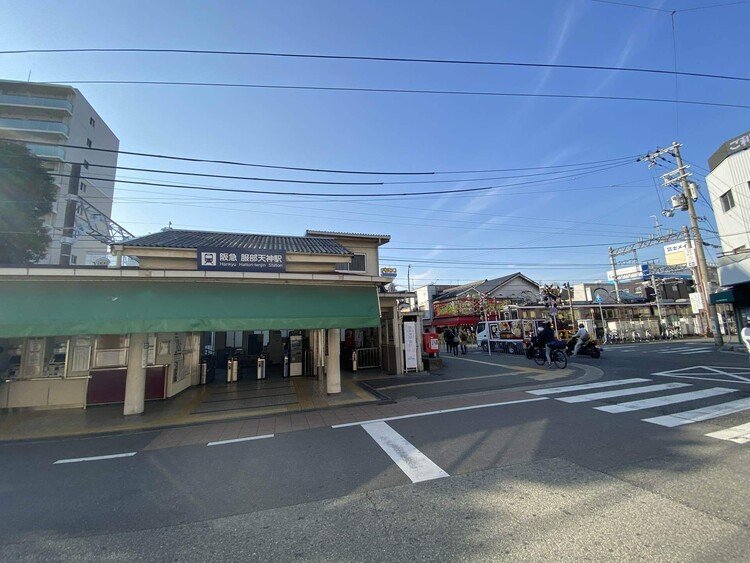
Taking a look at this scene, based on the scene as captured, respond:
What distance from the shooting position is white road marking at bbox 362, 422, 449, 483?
4.21 meters

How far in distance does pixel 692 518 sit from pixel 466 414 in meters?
4.26

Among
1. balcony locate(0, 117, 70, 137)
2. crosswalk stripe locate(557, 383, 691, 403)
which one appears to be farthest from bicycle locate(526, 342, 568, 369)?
balcony locate(0, 117, 70, 137)

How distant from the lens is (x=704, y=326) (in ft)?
99.6

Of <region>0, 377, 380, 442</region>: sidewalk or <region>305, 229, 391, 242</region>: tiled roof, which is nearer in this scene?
<region>0, 377, 380, 442</region>: sidewalk

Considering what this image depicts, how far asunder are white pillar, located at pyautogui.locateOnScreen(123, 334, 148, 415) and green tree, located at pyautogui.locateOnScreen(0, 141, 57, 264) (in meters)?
15.1

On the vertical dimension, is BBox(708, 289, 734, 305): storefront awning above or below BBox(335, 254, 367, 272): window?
below

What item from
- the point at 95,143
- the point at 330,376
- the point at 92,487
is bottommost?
the point at 92,487

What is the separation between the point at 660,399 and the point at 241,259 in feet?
35.2

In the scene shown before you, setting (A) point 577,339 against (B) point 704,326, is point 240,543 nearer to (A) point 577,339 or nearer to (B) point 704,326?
(A) point 577,339

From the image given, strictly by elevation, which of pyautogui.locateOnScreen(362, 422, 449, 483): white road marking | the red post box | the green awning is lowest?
pyautogui.locateOnScreen(362, 422, 449, 483): white road marking

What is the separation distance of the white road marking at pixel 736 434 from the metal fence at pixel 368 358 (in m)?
12.4

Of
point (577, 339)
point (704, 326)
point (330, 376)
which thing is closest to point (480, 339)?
point (577, 339)

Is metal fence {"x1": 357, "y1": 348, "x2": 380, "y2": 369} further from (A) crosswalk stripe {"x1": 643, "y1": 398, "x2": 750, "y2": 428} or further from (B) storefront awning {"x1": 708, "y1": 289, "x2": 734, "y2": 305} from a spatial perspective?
(B) storefront awning {"x1": 708, "y1": 289, "x2": 734, "y2": 305}

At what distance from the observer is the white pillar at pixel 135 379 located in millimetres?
8391
